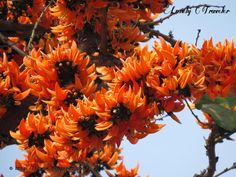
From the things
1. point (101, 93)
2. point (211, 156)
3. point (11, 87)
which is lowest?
point (211, 156)

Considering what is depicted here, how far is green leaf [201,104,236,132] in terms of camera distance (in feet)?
7.73

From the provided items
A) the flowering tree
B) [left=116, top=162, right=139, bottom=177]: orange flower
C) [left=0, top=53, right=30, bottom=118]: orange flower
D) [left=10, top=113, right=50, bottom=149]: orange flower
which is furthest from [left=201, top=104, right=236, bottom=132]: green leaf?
[left=116, top=162, right=139, bottom=177]: orange flower

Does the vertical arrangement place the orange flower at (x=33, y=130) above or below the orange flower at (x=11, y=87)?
below

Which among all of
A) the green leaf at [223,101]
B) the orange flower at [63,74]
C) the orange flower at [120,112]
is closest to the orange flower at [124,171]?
the green leaf at [223,101]

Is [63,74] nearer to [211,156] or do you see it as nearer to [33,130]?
[33,130]

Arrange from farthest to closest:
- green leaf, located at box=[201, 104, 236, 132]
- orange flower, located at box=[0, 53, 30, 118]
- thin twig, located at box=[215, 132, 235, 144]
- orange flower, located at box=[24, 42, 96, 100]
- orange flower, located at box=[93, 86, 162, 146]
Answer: thin twig, located at box=[215, 132, 235, 144] → green leaf, located at box=[201, 104, 236, 132] → orange flower, located at box=[0, 53, 30, 118] → orange flower, located at box=[24, 42, 96, 100] → orange flower, located at box=[93, 86, 162, 146]

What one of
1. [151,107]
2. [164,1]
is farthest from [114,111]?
[164,1]

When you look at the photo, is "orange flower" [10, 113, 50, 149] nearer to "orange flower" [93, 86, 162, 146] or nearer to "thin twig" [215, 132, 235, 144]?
"orange flower" [93, 86, 162, 146]

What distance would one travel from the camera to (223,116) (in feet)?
7.93

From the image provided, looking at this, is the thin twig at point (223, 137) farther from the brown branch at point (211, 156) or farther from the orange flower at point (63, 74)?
the orange flower at point (63, 74)

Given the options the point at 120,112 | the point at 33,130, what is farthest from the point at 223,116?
the point at 33,130

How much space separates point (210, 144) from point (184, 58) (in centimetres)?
77

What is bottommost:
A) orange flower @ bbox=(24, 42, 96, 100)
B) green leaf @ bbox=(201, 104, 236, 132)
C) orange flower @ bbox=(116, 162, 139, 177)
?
orange flower @ bbox=(116, 162, 139, 177)

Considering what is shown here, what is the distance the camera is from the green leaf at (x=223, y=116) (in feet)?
7.73
